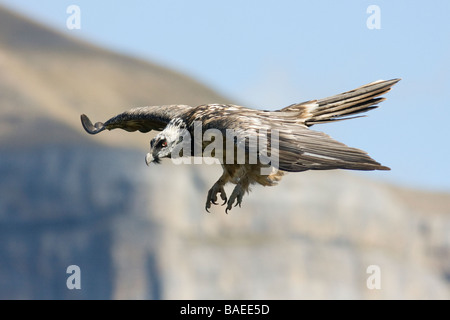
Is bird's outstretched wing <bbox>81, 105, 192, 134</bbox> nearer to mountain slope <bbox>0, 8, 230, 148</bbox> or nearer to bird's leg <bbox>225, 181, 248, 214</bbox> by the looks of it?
bird's leg <bbox>225, 181, 248, 214</bbox>

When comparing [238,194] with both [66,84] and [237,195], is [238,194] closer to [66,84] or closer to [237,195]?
[237,195]

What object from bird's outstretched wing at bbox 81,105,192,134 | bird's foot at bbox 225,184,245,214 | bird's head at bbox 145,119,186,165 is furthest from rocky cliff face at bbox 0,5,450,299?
bird's foot at bbox 225,184,245,214

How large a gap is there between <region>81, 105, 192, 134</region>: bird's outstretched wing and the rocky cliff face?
9838 centimetres

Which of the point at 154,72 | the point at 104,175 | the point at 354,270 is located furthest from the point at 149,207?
the point at 154,72

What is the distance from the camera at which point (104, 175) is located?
12650 centimetres

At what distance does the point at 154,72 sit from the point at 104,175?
47.5 m

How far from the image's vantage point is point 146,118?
59.0 ft

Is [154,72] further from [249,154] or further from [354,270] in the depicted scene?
[249,154]

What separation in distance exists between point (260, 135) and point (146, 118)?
3687 mm

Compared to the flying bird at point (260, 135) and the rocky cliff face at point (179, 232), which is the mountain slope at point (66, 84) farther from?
the flying bird at point (260, 135)

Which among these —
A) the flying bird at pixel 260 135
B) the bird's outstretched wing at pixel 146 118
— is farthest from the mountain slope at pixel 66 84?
the flying bird at pixel 260 135

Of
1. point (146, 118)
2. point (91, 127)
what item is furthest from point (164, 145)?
point (91, 127)

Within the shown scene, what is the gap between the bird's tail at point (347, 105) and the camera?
17.0 metres

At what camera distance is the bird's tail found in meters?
17.0
